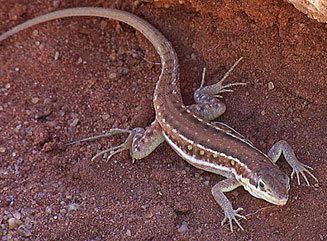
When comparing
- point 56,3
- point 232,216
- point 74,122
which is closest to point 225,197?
point 232,216

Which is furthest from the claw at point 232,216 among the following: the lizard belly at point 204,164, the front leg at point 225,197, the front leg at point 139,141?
the front leg at point 139,141

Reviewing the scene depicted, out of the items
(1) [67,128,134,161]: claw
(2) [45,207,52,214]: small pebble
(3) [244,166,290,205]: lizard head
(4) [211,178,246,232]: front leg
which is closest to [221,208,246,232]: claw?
(4) [211,178,246,232]: front leg

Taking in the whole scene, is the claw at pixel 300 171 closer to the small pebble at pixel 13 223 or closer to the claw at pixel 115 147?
the claw at pixel 115 147

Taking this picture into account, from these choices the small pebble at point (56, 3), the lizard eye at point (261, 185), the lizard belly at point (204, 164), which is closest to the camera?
the lizard eye at point (261, 185)

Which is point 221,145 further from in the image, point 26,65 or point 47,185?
point 26,65

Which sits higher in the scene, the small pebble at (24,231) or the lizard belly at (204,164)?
the lizard belly at (204,164)

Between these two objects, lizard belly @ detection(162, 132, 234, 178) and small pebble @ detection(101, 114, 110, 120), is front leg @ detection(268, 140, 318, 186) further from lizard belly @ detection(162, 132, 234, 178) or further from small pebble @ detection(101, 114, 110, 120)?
small pebble @ detection(101, 114, 110, 120)

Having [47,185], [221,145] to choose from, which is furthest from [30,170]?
[221,145]
